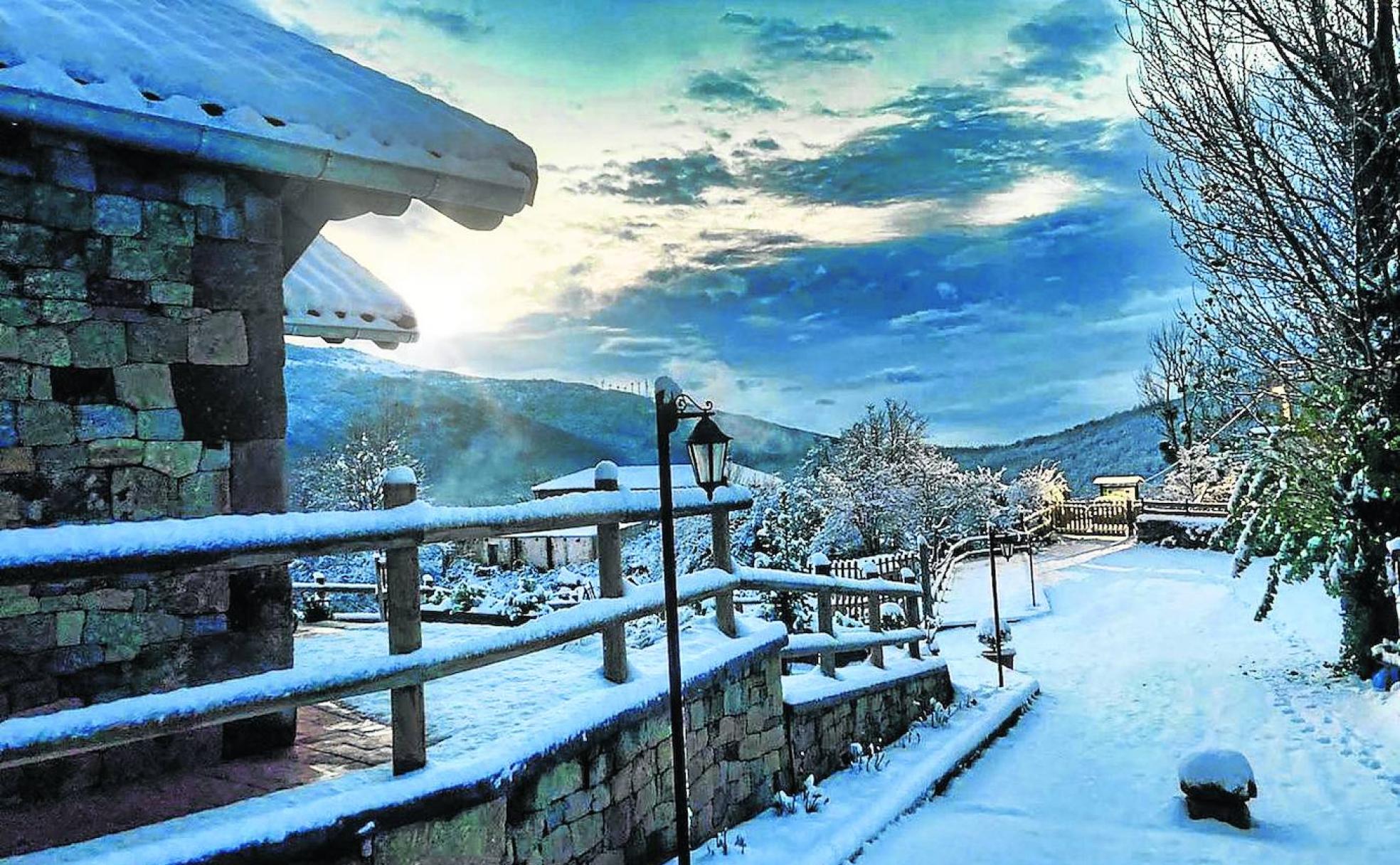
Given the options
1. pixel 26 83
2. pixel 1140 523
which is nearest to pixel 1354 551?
pixel 26 83

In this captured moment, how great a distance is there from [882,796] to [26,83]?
253 inches

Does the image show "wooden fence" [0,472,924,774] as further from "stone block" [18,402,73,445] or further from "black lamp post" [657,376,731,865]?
"stone block" [18,402,73,445]

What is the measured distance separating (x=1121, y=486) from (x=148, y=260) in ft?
141

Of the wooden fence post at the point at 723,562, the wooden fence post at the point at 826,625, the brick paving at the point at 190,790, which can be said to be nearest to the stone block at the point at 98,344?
the brick paving at the point at 190,790

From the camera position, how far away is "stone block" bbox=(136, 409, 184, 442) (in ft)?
13.5

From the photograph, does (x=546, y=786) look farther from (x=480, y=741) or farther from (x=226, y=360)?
(x=226, y=360)

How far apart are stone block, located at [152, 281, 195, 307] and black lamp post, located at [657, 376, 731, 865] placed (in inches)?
91.4

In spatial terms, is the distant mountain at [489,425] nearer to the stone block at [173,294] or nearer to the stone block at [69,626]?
the stone block at [173,294]

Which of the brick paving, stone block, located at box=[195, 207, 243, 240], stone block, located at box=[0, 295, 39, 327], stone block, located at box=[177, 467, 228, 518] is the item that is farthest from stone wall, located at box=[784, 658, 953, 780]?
stone block, located at box=[0, 295, 39, 327]

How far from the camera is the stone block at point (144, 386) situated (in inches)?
161

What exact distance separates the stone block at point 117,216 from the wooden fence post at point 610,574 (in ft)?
8.01

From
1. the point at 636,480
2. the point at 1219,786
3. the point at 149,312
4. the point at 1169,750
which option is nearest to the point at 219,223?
the point at 149,312

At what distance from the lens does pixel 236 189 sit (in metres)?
4.48

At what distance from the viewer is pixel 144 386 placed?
4.14 metres
